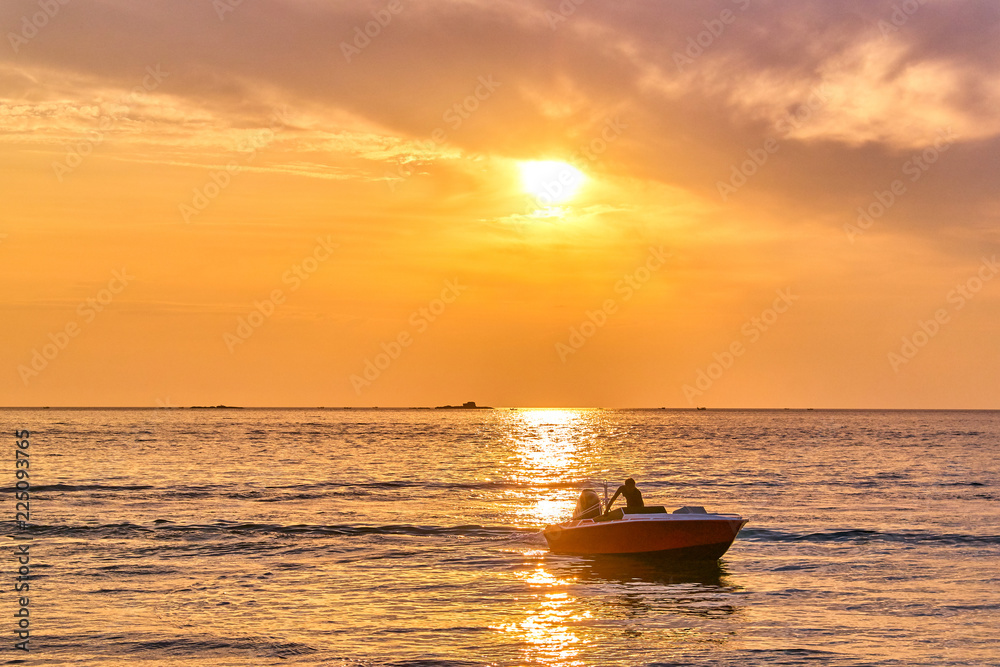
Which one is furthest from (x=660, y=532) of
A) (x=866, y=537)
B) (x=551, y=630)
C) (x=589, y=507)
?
(x=866, y=537)

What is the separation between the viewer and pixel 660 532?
2858 centimetres

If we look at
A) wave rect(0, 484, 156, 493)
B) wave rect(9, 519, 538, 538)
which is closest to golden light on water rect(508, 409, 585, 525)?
wave rect(9, 519, 538, 538)

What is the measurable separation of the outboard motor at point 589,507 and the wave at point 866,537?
7.99 meters

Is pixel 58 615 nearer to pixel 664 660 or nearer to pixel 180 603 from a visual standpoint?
pixel 180 603

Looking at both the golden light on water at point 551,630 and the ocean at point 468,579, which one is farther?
the ocean at point 468,579

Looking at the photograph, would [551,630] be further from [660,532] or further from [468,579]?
[660,532]

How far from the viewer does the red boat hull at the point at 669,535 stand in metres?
28.3

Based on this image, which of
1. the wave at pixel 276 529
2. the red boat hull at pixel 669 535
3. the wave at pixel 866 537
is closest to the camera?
the red boat hull at pixel 669 535

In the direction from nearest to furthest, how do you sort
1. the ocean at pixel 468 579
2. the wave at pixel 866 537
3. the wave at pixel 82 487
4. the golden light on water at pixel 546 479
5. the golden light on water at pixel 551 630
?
1. the golden light on water at pixel 551 630
2. the ocean at pixel 468 579
3. the wave at pixel 866 537
4. the golden light on water at pixel 546 479
5. the wave at pixel 82 487

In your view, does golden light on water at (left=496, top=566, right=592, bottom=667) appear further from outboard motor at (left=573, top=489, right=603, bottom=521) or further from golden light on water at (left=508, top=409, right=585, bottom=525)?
golden light on water at (left=508, top=409, right=585, bottom=525)

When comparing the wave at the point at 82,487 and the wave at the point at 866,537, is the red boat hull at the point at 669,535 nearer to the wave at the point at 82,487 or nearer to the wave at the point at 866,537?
the wave at the point at 866,537

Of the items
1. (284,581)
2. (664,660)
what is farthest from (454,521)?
(664,660)

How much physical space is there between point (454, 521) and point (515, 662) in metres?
24.4

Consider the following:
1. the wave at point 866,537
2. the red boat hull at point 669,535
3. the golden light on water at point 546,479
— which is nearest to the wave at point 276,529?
the golden light on water at point 546,479
